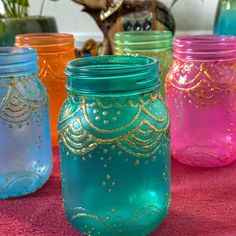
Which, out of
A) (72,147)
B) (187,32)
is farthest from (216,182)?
(187,32)

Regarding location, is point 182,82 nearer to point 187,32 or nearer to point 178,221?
point 178,221

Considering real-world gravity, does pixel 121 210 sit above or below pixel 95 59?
below

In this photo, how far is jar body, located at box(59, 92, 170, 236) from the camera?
1.35 ft

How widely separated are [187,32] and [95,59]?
770 mm

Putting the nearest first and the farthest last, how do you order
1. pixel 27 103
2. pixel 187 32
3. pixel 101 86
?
pixel 101 86 < pixel 27 103 < pixel 187 32

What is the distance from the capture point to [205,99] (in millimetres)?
579

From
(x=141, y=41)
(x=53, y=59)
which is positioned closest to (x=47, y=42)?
(x=53, y=59)

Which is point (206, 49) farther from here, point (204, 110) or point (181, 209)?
point (181, 209)

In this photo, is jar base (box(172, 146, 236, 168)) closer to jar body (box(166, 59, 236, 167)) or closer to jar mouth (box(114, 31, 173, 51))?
jar body (box(166, 59, 236, 167))

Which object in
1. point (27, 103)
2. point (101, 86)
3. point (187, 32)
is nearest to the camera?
Result: point (101, 86)

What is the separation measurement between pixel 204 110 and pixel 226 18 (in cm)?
34

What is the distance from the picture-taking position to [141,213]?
0.42 meters

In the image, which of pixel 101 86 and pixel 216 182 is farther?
pixel 216 182

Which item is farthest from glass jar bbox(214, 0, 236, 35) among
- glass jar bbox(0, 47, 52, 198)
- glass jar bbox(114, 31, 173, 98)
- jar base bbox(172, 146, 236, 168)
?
glass jar bbox(0, 47, 52, 198)
